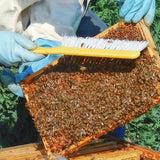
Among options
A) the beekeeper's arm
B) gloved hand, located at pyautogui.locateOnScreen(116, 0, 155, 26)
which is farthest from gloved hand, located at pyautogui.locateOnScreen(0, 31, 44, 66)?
gloved hand, located at pyautogui.locateOnScreen(116, 0, 155, 26)

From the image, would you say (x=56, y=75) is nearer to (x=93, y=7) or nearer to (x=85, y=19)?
(x=85, y=19)

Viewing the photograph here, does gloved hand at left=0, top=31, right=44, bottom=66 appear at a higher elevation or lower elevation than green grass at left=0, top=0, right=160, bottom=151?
higher

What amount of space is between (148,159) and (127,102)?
848 mm

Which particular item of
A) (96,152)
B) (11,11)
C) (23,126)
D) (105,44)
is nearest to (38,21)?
(11,11)

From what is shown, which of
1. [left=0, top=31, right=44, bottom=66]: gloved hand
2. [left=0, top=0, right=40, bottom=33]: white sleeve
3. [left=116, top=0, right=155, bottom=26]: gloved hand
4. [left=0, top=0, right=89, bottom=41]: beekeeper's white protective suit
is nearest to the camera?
[left=0, top=31, right=44, bottom=66]: gloved hand

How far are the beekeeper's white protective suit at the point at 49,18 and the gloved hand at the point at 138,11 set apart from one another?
73cm

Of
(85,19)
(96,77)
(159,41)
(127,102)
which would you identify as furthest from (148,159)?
(159,41)

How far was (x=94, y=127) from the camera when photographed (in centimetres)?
336

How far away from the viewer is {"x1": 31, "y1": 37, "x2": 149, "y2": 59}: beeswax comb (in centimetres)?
315

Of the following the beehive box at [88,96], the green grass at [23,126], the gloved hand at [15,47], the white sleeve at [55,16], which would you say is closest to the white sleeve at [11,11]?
the white sleeve at [55,16]

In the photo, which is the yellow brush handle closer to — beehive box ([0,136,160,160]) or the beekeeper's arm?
the beekeeper's arm

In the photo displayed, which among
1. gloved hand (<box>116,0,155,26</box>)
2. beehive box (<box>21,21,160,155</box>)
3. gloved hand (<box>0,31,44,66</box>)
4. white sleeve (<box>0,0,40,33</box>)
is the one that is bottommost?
beehive box (<box>21,21,160,155</box>)

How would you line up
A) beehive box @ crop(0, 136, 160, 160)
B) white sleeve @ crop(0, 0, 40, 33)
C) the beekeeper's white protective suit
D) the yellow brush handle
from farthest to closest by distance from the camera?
the beekeeper's white protective suit, white sleeve @ crop(0, 0, 40, 33), beehive box @ crop(0, 136, 160, 160), the yellow brush handle

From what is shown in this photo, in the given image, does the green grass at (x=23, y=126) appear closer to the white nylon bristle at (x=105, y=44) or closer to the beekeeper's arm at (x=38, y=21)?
the beekeeper's arm at (x=38, y=21)
